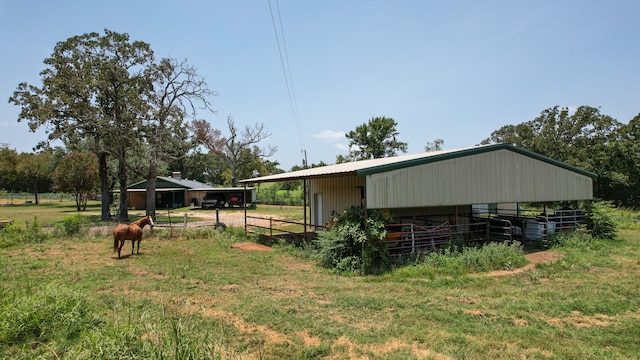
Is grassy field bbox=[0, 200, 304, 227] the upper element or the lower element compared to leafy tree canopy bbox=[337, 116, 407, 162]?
lower

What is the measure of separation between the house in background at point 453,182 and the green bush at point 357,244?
444 mm

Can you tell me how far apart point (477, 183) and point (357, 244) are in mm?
4665

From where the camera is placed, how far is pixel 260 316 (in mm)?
5984

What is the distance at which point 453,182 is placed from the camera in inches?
437

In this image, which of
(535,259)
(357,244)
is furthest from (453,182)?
(357,244)

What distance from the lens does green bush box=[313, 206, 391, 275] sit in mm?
9328

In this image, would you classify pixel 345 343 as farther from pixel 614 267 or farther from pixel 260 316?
pixel 614 267

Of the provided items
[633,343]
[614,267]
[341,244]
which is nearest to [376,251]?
[341,244]

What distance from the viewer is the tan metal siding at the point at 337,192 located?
14727 mm

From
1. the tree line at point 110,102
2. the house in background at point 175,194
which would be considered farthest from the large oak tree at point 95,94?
the house in background at point 175,194

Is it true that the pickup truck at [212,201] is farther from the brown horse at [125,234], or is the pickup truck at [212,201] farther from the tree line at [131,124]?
the brown horse at [125,234]

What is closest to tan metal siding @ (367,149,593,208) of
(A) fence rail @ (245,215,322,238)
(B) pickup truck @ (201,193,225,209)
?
(A) fence rail @ (245,215,322,238)

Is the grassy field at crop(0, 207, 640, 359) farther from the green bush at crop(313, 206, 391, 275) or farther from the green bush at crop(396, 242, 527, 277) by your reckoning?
the green bush at crop(313, 206, 391, 275)

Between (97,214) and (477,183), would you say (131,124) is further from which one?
(477,183)
